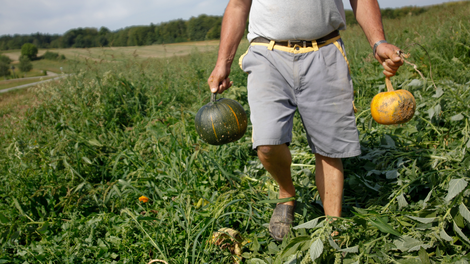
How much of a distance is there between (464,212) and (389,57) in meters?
0.95

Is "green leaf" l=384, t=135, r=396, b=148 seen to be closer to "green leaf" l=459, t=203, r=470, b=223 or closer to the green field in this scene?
the green field

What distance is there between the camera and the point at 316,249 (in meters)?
1.57

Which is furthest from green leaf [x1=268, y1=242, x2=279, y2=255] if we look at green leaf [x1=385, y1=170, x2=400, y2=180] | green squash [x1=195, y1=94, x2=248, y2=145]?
green leaf [x1=385, y1=170, x2=400, y2=180]

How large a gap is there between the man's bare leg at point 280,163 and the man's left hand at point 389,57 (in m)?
0.78

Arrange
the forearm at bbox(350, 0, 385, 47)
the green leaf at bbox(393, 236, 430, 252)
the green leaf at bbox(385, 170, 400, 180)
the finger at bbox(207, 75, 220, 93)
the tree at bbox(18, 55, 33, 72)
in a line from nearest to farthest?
the green leaf at bbox(393, 236, 430, 252)
the forearm at bbox(350, 0, 385, 47)
the finger at bbox(207, 75, 220, 93)
the green leaf at bbox(385, 170, 400, 180)
the tree at bbox(18, 55, 33, 72)

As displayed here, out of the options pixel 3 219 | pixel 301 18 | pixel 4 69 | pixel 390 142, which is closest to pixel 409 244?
pixel 390 142

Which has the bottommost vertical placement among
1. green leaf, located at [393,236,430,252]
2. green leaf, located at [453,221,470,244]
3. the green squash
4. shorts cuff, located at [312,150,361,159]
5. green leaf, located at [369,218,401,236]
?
green leaf, located at [393,236,430,252]

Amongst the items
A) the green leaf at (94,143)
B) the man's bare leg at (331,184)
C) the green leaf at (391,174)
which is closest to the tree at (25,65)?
the green leaf at (94,143)

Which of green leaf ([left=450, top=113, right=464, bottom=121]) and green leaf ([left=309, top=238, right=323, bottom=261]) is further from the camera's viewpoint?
green leaf ([left=450, top=113, right=464, bottom=121])

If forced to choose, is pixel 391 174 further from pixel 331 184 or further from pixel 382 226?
pixel 382 226

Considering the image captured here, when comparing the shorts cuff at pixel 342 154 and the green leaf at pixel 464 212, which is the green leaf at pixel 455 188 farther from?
the shorts cuff at pixel 342 154

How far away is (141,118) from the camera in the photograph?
468cm

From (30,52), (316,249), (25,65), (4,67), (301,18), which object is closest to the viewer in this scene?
(316,249)

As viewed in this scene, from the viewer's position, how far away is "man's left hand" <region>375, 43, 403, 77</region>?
5.65 ft
